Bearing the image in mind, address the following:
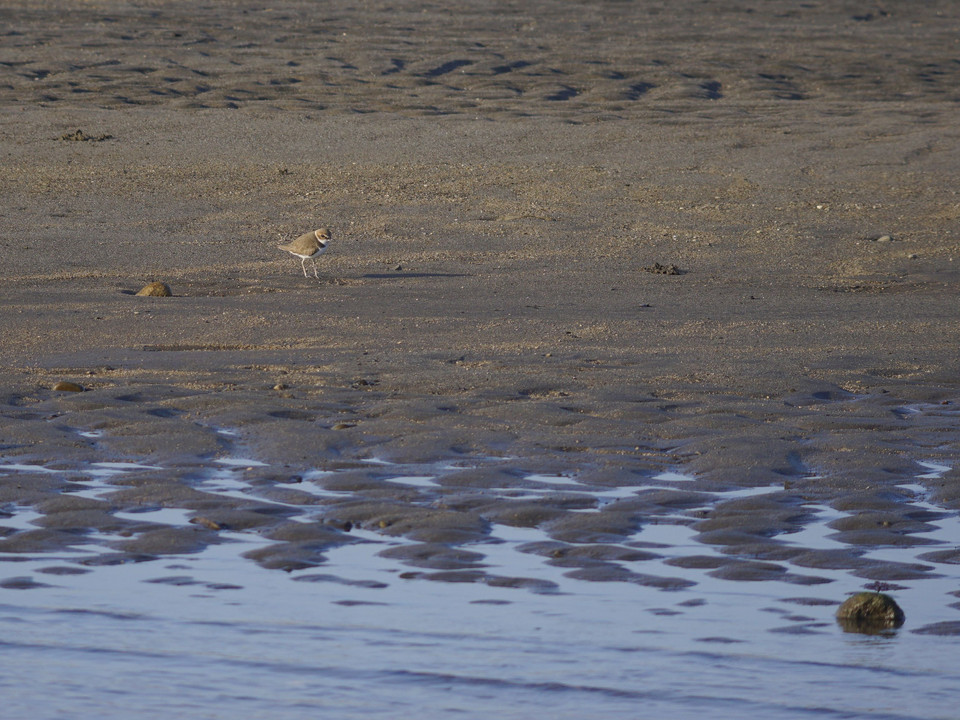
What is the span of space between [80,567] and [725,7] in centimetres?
2784

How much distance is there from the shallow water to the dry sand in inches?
18.8

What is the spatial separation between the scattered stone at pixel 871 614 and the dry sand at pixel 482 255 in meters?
0.79

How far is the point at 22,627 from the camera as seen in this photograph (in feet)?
17.4

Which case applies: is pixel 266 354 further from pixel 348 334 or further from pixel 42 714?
pixel 42 714

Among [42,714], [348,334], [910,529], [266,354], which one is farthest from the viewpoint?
[348,334]

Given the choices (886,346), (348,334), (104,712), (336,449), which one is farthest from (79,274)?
(104,712)

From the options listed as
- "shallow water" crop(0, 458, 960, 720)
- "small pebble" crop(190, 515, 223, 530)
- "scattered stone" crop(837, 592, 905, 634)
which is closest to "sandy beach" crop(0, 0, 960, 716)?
"small pebble" crop(190, 515, 223, 530)

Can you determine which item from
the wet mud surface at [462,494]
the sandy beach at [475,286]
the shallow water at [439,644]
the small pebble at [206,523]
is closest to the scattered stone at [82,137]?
the sandy beach at [475,286]

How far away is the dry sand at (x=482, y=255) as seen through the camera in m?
7.72

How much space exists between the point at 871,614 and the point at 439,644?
1.45 m

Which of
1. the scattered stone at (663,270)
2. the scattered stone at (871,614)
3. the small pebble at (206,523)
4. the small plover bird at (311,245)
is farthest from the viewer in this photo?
the scattered stone at (663,270)

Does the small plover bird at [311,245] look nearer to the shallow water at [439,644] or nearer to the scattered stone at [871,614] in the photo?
the shallow water at [439,644]

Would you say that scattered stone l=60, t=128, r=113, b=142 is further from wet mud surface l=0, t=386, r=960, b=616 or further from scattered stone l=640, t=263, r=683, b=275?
wet mud surface l=0, t=386, r=960, b=616

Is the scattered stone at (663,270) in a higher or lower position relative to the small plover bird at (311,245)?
higher
